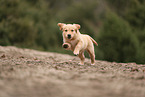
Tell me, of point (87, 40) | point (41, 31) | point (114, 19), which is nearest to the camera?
point (87, 40)

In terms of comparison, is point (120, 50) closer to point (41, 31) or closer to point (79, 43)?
point (79, 43)

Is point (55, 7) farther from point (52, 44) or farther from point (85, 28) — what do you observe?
point (52, 44)

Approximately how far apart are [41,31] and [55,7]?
1662cm

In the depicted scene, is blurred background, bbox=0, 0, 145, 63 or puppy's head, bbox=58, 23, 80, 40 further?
blurred background, bbox=0, 0, 145, 63

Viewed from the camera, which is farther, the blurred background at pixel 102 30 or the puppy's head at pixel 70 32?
the blurred background at pixel 102 30

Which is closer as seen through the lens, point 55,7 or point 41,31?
point 41,31

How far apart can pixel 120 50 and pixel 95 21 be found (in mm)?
27216

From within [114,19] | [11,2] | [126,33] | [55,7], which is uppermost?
[55,7]

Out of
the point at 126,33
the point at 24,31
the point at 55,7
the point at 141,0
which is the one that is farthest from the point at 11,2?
the point at 55,7

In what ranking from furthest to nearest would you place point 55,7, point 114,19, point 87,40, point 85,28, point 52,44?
point 55,7
point 85,28
point 52,44
point 114,19
point 87,40

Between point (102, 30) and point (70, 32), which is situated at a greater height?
point (102, 30)

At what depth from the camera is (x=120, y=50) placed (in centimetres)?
1398

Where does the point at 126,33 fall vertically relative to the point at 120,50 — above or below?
above

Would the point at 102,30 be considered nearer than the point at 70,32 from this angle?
No
